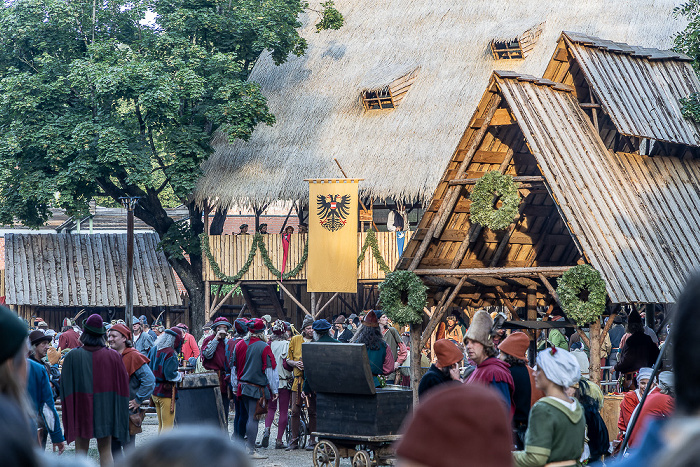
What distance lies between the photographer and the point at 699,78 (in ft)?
58.1

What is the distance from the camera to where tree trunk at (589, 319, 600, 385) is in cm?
1248

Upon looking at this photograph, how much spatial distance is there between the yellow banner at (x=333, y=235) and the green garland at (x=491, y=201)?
10.5 meters

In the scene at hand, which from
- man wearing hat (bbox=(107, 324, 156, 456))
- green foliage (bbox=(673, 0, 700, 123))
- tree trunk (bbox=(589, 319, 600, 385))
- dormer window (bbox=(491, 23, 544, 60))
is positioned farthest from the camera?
dormer window (bbox=(491, 23, 544, 60))

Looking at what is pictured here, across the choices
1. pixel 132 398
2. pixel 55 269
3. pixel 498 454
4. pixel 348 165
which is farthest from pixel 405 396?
pixel 55 269

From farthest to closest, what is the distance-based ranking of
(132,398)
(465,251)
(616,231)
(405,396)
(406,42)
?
(406,42) < (465,251) < (616,231) < (405,396) < (132,398)

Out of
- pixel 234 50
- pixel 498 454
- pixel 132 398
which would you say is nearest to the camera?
pixel 498 454

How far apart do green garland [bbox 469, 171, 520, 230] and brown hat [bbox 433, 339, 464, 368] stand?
5.57 m

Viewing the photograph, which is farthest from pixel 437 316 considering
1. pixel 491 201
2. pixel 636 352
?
pixel 636 352

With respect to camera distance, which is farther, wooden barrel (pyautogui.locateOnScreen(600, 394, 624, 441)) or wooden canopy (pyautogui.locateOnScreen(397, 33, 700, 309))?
wooden canopy (pyautogui.locateOnScreen(397, 33, 700, 309))

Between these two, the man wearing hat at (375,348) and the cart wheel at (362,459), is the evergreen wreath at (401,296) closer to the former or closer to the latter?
the man wearing hat at (375,348)

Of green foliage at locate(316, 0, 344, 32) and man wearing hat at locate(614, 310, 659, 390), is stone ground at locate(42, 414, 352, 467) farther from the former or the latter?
green foliage at locate(316, 0, 344, 32)

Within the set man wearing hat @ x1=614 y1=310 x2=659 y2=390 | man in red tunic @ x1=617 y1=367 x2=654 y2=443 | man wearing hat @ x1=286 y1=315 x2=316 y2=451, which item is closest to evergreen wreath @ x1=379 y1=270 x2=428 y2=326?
man wearing hat @ x1=286 y1=315 x2=316 y2=451

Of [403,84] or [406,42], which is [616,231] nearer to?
[403,84]

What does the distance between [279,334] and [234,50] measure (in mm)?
14734
